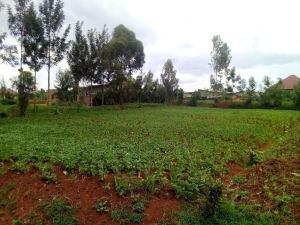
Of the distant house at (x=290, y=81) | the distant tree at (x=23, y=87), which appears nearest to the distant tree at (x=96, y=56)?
the distant tree at (x=23, y=87)

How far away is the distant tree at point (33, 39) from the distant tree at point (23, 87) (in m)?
3.45

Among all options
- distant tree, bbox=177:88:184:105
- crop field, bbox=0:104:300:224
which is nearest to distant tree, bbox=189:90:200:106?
distant tree, bbox=177:88:184:105

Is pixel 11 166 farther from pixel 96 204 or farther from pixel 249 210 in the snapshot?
pixel 249 210

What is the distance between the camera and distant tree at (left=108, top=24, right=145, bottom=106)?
86.8ft

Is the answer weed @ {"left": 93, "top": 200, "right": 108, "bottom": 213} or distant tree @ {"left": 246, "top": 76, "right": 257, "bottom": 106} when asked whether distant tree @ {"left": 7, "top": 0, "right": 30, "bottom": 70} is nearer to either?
weed @ {"left": 93, "top": 200, "right": 108, "bottom": 213}

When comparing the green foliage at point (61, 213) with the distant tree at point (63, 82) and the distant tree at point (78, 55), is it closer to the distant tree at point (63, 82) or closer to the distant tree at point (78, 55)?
the distant tree at point (78, 55)

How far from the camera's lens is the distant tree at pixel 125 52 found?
26.5 metres

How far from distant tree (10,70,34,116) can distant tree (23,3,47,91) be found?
3.45 m

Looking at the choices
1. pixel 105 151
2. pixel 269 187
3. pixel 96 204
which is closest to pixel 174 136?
pixel 105 151

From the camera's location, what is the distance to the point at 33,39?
18.8 m

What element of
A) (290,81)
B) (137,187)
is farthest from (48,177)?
(290,81)

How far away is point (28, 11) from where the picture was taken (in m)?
18.1

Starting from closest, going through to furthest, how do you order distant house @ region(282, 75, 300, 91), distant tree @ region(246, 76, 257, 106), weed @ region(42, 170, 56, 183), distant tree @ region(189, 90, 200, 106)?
weed @ region(42, 170, 56, 183) < distant tree @ region(246, 76, 257, 106) < distant tree @ region(189, 90, 200, 106) < distant house @ region(282, 75, 300, 91)

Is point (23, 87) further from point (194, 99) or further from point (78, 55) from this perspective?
point (194, 99)
